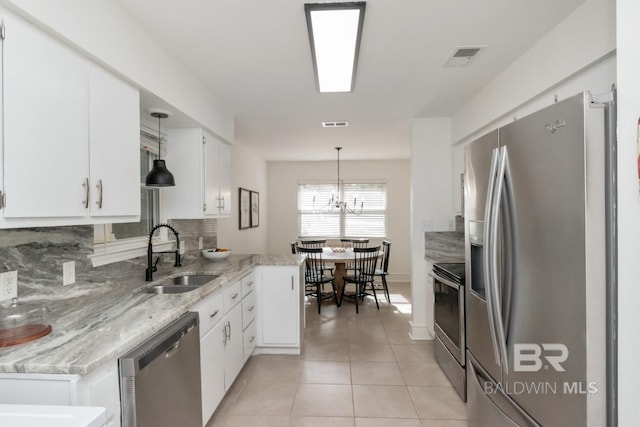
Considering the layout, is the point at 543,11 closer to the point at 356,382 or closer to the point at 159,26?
the point at 159,26

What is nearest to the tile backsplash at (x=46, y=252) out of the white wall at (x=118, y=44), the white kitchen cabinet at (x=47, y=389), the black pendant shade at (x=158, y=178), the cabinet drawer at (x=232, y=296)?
the black pendant shade at (x=158, y=178)

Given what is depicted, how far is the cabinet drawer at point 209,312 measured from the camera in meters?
1.93

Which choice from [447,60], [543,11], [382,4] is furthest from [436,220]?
[382,4]

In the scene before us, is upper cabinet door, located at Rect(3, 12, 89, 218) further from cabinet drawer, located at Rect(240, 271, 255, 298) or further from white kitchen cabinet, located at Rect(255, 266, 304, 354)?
white kitchen cabinet, located at Rect(255, 266, 304, 354)

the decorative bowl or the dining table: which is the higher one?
the decorative bowl

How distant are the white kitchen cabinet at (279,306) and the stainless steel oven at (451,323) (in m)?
1.29

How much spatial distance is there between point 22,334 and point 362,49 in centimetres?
226

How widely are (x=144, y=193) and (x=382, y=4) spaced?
Result: 216 cm

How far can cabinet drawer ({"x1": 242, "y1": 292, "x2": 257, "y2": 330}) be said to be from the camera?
108 inches

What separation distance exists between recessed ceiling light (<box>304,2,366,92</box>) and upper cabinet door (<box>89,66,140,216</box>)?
1.07 m

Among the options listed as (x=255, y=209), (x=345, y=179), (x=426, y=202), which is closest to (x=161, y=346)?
(x=426, y=202)

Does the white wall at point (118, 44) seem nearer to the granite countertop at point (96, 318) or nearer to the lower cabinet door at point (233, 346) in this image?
the granite countertop at point (96, 318)

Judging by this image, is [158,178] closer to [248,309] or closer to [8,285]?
[8,285]

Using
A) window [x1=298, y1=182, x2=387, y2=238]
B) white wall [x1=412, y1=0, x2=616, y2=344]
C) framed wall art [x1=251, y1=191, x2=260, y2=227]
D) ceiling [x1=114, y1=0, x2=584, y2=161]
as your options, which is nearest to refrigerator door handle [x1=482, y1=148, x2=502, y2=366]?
white wall [x1=412, y1=0, x2=616, y2=344]
